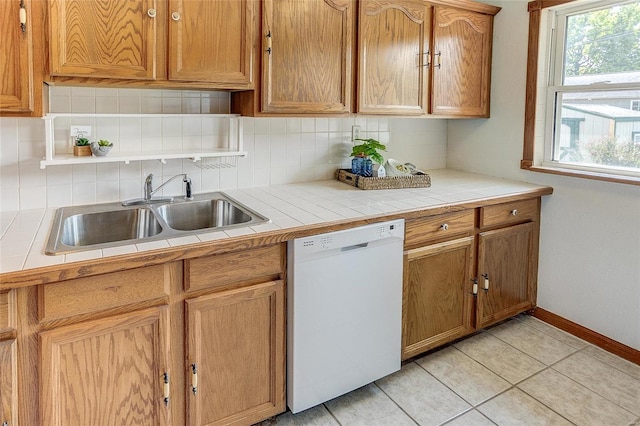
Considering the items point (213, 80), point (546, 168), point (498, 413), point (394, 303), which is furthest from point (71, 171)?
point (546, 168)

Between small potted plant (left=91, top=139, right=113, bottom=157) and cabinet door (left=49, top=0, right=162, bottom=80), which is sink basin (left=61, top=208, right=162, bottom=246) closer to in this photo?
small potted plant (left=91, top=139, right=113, bottom=157)

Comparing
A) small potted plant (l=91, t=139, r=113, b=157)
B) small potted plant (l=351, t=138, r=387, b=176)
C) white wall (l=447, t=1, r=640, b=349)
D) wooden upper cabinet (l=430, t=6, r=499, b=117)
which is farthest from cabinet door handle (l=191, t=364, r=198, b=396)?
white wall (l=447, t=1, r=640, b=349)

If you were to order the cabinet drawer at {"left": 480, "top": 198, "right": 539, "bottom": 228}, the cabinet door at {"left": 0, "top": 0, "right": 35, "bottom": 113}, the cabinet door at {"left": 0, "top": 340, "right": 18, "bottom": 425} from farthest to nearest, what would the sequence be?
1. the cabinet drawer at {"left": 480, "top": 198, "right": 539, "bottom": 228}
2. the cabinet door at {"left": 0, "top": 0, "right": 35, "bottom": 113}
3. the cabinet door at {"left": 0, "top": 340, "right": 18, "bottom": 425}

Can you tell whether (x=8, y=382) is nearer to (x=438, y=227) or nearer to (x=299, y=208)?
(x=299, y=208)

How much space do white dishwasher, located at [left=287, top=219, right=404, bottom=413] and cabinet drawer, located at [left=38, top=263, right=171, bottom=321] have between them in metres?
0.49

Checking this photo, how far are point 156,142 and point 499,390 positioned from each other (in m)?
2.00

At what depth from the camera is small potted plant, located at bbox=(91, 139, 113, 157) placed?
76.6 inches

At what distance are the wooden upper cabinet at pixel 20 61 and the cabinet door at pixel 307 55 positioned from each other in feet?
2.89

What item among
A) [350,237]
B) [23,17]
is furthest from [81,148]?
[350,237]

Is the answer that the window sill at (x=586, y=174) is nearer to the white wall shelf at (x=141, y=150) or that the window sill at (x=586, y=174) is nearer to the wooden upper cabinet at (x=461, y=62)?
the wooden upper cabinet at (x=461, y=62)

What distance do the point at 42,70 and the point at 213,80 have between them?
A: 24.7 inches

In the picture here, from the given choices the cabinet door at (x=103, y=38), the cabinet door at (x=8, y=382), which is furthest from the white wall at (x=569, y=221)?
the cabinet door at (x=8, y=382)

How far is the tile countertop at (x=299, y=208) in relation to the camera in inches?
56.6

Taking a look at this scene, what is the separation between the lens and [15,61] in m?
1.59
